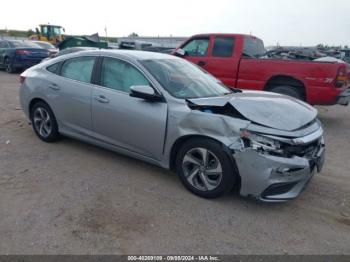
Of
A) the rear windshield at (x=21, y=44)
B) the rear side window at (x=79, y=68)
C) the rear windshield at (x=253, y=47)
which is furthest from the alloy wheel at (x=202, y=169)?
the rear windshield at (x=21, y=44)

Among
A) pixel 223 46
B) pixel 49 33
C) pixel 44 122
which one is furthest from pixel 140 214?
pixel 49 33

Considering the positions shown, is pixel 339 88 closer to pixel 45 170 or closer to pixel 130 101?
pixel 130 101

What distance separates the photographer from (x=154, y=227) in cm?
310

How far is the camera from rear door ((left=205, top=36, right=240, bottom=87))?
25.7ft

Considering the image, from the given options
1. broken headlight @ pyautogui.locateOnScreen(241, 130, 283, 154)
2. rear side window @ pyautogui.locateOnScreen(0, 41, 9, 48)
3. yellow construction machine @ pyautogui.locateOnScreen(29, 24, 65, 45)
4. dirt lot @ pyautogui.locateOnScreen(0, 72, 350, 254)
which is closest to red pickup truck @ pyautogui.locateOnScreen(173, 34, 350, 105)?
dirt lot @ pyautogui.locateOnScreen(0, 72, 350, 254)

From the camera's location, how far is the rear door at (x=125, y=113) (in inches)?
151

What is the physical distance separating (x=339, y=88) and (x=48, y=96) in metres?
5.64

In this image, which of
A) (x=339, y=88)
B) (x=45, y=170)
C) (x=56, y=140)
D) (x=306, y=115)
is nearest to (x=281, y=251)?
(x=306, y=115)

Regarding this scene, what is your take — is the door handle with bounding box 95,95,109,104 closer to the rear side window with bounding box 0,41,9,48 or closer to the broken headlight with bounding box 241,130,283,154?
the broken headlight with bounding box 241,130,283,154

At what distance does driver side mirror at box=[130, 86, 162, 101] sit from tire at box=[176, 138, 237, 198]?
2.19 feet

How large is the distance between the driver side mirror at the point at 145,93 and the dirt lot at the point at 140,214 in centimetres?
106

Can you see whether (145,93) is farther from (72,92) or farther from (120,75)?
(72,92)

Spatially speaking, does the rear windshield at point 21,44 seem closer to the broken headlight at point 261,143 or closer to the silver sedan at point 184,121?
the silver sedan at point 184,121

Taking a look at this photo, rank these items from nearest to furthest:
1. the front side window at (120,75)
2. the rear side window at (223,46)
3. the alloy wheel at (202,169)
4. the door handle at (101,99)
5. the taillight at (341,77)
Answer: the alloy wheel at (202,169) < the front side window at (120,75) < the door handle at (101,99) < the taillight at (341,77) < the rear side window at (223,46)
